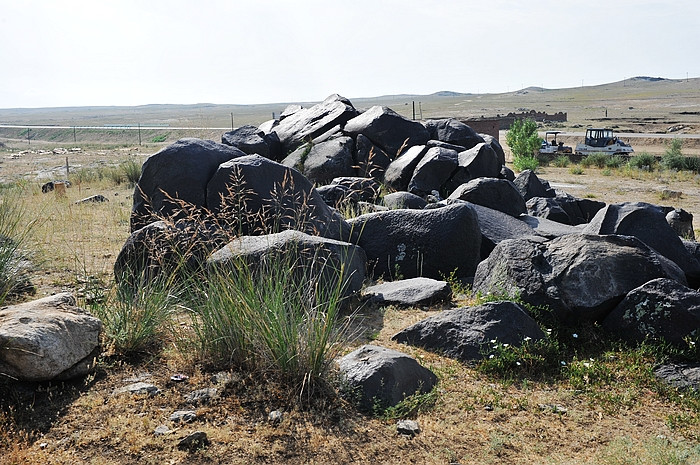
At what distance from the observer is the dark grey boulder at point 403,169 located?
1377 centimetres

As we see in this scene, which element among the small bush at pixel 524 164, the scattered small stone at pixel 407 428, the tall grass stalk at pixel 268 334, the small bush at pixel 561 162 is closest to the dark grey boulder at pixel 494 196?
the tall grass stalk at pixel 268 334

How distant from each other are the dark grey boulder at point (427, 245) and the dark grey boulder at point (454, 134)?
7.98 meters

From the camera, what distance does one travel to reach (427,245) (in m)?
8.27

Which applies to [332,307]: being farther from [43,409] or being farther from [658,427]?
[658,427]

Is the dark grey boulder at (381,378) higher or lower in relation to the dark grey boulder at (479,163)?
lower

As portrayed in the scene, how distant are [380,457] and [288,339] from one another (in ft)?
3.31

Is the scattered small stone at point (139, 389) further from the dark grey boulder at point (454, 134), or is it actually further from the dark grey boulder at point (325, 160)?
the dark grey boulder at point (454, 134)

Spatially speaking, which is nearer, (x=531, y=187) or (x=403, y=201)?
(x=403, y=201)

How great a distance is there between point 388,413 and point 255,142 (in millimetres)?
11741

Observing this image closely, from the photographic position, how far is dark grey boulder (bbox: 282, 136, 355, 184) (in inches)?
550

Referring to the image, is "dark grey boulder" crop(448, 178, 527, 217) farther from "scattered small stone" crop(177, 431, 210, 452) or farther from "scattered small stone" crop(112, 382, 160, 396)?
"scattered small stone" crop(177, 431, 210, 452)

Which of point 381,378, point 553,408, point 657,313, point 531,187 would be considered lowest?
point 553,408

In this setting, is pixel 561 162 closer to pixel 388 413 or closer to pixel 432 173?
pixel 432 173

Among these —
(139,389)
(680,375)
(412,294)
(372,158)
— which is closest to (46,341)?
(139,389)
